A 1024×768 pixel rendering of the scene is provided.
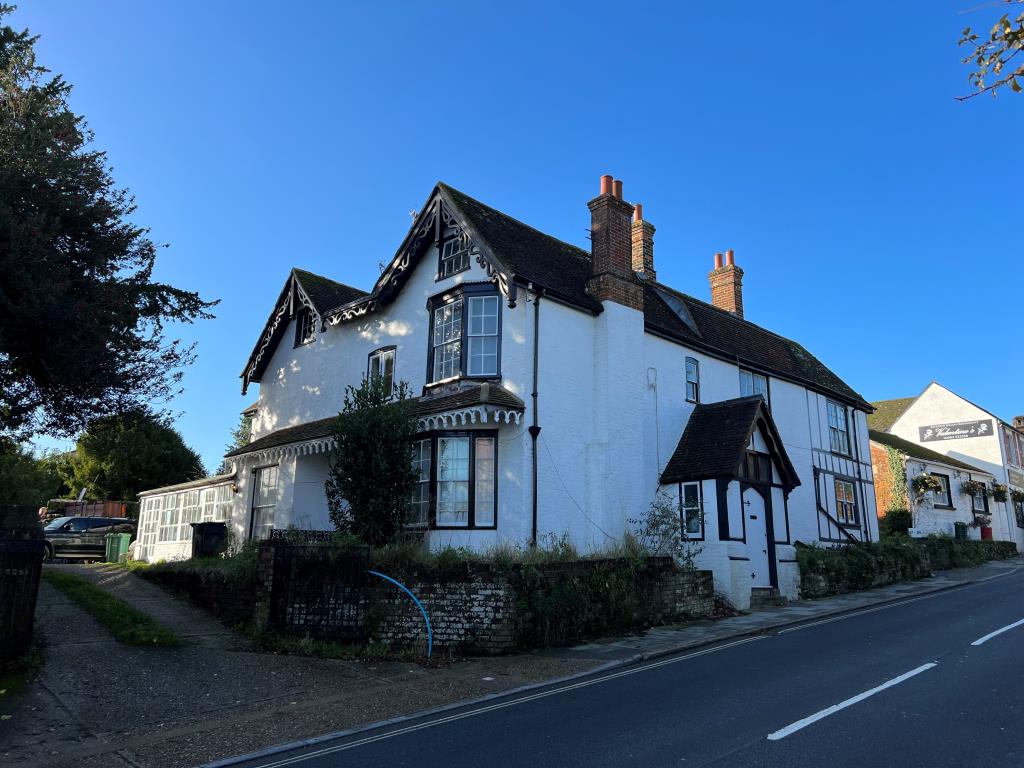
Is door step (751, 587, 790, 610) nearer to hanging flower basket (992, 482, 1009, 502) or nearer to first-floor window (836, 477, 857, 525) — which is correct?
first-floor window (836, 477, 857, 525)

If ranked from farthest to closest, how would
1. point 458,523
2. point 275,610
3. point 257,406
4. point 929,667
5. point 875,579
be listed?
1. point 257,406
2. point 875,579
3. point 458,523
4. point 275,610
5. point 929,667

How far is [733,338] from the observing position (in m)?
25.4

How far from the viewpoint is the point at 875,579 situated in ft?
75.8

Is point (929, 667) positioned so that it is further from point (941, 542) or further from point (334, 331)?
point (941, 542)

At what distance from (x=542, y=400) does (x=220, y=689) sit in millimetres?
9657

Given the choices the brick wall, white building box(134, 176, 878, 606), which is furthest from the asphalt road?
the brick wall

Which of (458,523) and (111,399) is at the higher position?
(111,399)

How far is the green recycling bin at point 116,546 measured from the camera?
28.0m

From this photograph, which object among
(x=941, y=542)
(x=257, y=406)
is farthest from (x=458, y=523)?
(x=941, y=542)

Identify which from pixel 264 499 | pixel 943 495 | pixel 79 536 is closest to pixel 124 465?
pixel 79 536

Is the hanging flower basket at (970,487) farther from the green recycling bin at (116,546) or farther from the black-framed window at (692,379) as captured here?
the green recycling bin at (116,546)

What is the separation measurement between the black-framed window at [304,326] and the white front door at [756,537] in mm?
14427

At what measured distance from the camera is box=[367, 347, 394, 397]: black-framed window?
830 inches

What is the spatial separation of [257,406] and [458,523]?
490 inches
